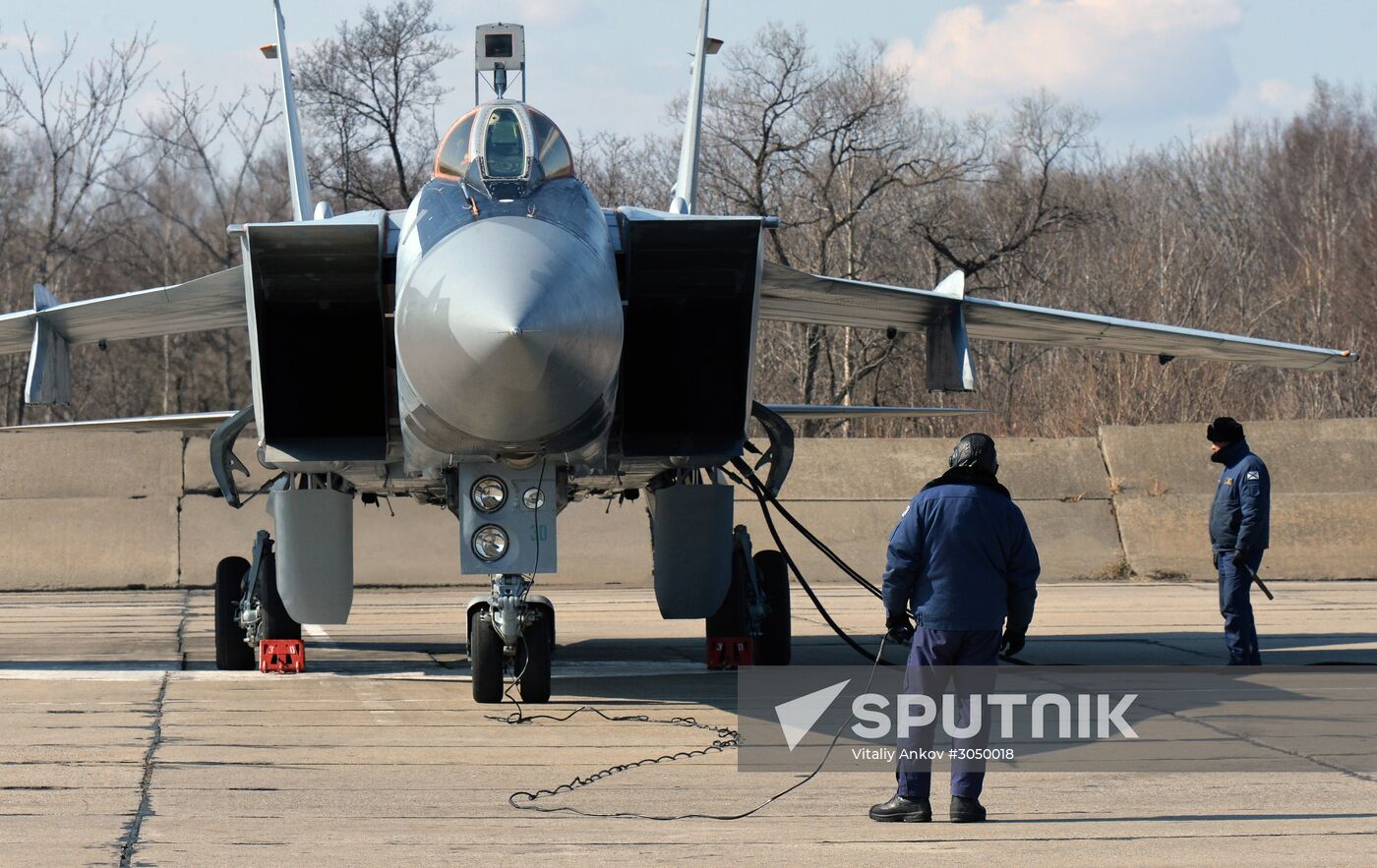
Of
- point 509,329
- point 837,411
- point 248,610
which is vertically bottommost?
point 248,610

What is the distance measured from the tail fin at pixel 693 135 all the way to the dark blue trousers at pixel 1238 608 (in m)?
4.05

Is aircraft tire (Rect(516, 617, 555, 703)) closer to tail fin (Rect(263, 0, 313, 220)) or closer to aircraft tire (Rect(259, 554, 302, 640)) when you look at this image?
aircraft tire (Rect(259, 554, 302, 640))

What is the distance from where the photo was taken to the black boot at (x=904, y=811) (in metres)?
5.16

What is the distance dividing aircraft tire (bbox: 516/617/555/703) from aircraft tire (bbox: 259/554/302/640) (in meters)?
2.16

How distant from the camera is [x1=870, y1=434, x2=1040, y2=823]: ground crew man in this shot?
17.0 ft

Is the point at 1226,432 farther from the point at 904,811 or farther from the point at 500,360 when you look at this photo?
the point at 500,360

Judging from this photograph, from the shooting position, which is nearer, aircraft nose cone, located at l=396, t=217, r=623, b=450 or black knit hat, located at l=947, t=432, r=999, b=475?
black knit hat, located at l=947, t=432, r=999, b=475

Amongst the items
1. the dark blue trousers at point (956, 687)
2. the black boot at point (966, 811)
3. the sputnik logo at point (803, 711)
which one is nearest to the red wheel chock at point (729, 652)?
the sputnik logo at point (803, 711)

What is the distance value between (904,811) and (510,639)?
2955mm

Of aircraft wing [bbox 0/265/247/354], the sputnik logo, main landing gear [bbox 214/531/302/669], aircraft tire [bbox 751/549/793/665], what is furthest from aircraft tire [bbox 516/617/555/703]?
aircraft wing [bbox 0/265/247/354]

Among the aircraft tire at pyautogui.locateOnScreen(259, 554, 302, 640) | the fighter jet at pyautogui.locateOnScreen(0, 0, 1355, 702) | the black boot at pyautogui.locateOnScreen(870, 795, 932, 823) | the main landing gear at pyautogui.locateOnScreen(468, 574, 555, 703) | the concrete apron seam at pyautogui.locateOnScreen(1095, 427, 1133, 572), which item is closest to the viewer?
the black boot at pyautogui.locateOnScreen(870, 795, 932, 823)

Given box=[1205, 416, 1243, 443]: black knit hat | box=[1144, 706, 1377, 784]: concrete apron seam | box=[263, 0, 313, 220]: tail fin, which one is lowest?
box=[1144, 706, 1377, 784]: concrete apron seam

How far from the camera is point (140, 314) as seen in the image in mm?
9242

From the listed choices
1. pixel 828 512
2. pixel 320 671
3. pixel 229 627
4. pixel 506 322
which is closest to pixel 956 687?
pixel 506 322
